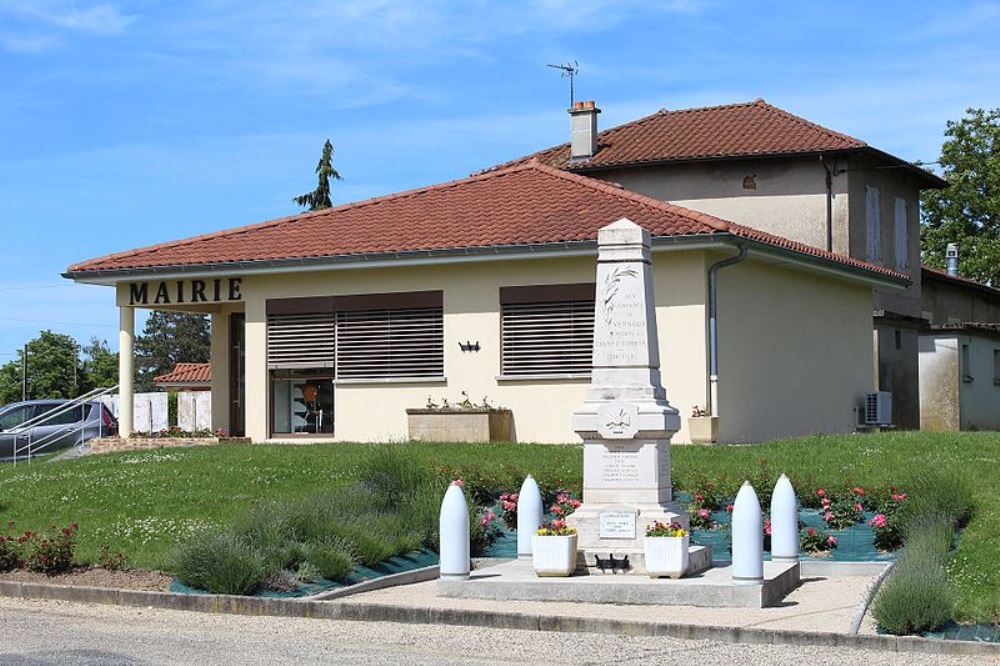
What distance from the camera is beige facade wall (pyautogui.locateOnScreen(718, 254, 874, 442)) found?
2459 cm

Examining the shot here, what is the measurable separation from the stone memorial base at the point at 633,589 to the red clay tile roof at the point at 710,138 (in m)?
20.1

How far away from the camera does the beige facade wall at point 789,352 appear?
24.6 metres

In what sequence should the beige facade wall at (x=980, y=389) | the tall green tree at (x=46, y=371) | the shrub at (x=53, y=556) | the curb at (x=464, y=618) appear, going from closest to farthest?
the curb at (x=464, y=618)
the shrub at (x=53, y=556)
the beige facade wall at (x=980, y=389)
the tall green tree at (x=46, y=371)

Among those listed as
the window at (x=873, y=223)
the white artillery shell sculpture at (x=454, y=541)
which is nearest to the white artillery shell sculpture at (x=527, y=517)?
the white artillery shell sculpture at (x=454, y=541)

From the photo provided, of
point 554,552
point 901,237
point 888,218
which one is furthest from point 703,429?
point 901,237

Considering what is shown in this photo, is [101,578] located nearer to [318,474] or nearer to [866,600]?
[318,474]

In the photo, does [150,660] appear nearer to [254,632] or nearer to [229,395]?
[254,632]

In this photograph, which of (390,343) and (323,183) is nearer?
(390,343)

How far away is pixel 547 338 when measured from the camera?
2475cm

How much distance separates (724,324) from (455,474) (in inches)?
297

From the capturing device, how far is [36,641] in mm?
11336

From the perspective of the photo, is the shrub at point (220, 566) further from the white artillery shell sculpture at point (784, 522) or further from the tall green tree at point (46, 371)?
the tall green tree at point (46, 371)

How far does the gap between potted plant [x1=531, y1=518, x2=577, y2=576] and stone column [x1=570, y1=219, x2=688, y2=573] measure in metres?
0.34

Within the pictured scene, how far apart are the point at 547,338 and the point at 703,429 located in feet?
10.1
